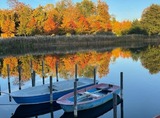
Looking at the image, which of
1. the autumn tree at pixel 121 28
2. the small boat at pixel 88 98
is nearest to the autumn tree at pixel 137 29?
the autumn tree at pixel 121 28

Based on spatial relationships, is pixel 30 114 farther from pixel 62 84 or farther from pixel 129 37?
pixel 129 37

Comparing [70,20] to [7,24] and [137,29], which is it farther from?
[137,29]

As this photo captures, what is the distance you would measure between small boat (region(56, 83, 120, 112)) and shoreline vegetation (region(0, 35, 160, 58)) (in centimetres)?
2779

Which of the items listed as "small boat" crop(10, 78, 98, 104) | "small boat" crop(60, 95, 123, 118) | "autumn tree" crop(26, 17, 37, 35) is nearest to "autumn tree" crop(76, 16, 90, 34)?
"autumn tree" crop(26, 17, 37, 35)

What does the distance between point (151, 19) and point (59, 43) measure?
46032mm

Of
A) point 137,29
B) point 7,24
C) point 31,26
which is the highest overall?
point 7,24

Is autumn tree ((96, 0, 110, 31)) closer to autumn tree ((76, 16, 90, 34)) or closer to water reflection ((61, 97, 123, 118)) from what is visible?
autumn tree ((76, 16, 90, 34))

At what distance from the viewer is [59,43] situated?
5791 cm

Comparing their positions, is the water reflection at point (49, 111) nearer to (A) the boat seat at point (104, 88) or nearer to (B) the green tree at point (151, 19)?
(A) the boat seat at point (104, 88)

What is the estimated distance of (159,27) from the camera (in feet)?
301

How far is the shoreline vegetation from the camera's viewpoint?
46.8 metres

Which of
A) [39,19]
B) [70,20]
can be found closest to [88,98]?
[39,19]

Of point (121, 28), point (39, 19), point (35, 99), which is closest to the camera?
point (35, 99)

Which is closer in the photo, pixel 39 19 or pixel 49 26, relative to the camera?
pixel 49 26
